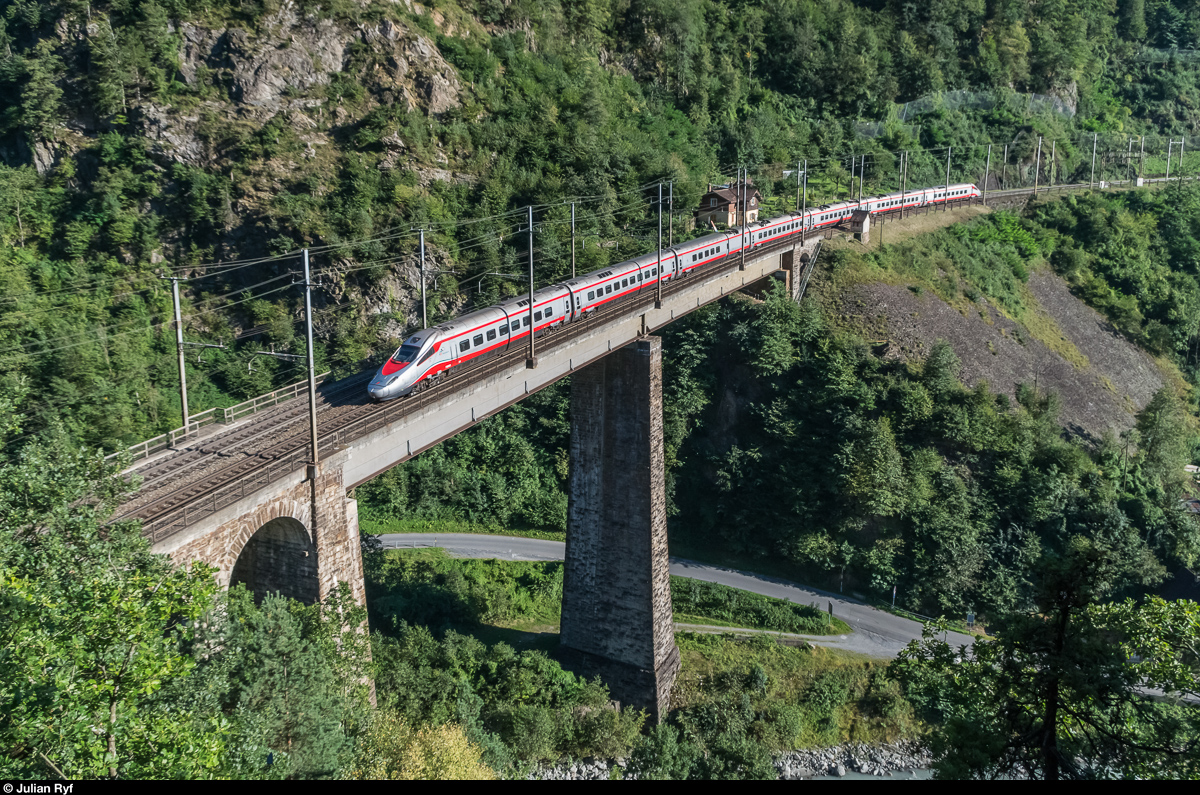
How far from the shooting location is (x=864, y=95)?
76.8 metres

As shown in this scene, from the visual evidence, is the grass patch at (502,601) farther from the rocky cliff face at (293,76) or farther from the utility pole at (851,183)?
the utility pole at (851,183)

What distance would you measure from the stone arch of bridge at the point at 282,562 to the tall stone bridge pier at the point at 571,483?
0.03 m

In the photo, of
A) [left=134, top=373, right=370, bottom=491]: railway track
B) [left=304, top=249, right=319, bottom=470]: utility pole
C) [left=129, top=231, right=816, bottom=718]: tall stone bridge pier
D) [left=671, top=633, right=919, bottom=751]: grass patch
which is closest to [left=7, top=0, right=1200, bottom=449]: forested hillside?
[left=129, top=231, right=816, bottom=718]: tall stone bridge pier

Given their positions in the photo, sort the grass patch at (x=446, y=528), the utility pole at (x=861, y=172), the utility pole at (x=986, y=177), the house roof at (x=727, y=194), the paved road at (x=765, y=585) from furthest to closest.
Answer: the utility pole at (x=986, y=177) < the utility pole at (x=861, y=172) < the house roof at (x=727, y=194) < the grass patch at (x=446, y=528) < the paved road at (x=765, y=585)

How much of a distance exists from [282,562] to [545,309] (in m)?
13.4

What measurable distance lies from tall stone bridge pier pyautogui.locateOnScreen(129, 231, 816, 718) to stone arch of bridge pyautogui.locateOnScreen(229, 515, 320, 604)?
0.11ft

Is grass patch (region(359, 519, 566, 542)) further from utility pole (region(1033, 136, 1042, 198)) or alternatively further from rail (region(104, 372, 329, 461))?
utility pole (region(1033, 136, 1042, 198))

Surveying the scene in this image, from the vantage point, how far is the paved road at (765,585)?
121 ft

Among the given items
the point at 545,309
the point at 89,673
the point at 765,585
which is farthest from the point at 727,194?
the point at 89,673

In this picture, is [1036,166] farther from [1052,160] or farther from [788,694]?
[788,694]

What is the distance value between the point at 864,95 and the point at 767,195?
20699 millimetres

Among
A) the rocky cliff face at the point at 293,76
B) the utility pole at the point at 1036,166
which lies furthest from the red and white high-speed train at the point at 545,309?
the utility pole at the point at 1036,166

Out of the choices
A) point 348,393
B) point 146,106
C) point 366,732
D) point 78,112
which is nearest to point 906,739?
point 366,732
